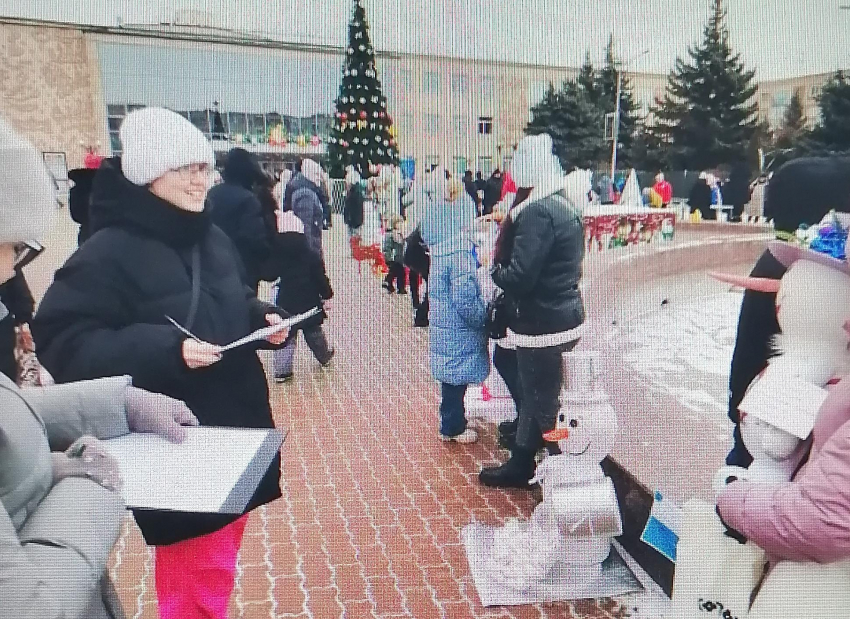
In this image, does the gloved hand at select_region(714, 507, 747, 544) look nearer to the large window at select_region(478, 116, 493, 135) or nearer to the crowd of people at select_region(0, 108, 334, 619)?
the crowd of people at select_region(0, 108, 334, 619)

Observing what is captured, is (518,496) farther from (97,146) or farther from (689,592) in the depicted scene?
(97,146)

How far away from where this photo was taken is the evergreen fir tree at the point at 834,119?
1.04 meters

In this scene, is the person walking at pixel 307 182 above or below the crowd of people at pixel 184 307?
above

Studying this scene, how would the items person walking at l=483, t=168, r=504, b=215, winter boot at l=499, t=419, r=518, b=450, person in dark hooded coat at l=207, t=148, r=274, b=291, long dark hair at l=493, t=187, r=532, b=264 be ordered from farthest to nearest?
winter boot at l=499, t=419, r=518, b=450 < long dark hair at l=493, t=187, r=532, b=264 < person walking at l=483, t=168, r=504, b=215 < person in dark hooded coat at l=207, t=148, r=274, b=291

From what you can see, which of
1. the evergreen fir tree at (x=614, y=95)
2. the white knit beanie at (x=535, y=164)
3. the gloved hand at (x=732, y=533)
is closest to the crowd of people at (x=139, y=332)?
the white knit beanie at (x=535, y=164)

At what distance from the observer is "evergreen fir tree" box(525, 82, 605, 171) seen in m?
1.27

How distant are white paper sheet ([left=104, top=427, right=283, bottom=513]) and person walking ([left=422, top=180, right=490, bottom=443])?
0.98 meters

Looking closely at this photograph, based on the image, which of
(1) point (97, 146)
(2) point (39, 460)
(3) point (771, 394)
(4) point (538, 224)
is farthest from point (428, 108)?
(2) point (39, 460)

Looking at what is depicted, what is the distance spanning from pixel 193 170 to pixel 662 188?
0.94 metres

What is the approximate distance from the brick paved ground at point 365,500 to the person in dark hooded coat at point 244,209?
9.7 inches

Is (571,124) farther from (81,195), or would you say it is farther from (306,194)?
(81,195)

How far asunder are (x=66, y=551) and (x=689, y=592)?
79cm

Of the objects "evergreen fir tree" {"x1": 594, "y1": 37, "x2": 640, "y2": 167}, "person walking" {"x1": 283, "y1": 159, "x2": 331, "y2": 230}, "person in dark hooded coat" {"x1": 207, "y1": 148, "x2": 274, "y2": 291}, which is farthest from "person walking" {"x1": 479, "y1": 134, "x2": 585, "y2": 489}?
"person in dark hooded coat" {"x1": 207, "y1": 148, "x2": 274, "y2": 291}

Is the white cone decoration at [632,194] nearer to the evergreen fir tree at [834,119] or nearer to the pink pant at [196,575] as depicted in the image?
the evergreen fir tree at [834,119]
